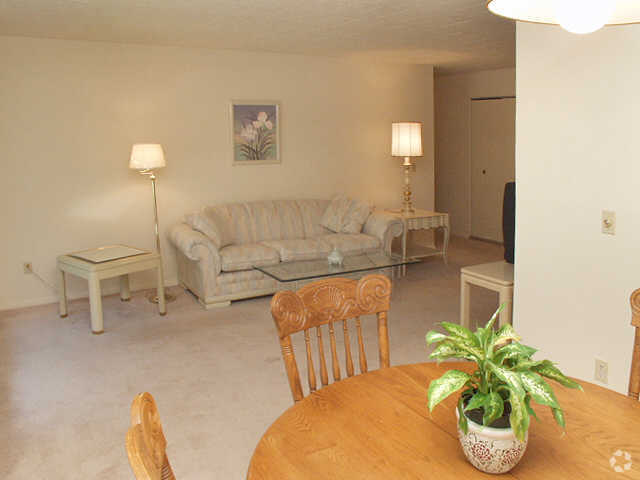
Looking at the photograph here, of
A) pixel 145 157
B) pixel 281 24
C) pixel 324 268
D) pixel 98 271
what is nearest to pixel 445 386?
pixel 324 268

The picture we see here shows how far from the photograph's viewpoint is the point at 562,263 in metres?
2.96

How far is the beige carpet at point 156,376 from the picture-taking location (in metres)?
2.71

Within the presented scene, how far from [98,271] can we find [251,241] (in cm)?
172

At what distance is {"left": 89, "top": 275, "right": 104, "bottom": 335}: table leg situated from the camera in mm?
4383

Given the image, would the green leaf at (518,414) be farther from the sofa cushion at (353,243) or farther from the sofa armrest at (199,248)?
the sofa cushion at (353,243)

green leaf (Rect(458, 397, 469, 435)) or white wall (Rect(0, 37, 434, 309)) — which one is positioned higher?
white wall (Rect(0, 37, 434, 309))

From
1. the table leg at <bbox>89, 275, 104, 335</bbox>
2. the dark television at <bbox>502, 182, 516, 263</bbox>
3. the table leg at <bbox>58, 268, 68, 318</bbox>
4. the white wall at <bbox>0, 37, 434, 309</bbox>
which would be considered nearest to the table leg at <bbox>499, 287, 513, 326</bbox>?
the dark television at <bbox>502, 182, 516, 263</bbox>

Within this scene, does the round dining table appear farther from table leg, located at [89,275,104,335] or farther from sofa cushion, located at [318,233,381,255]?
sofa cushion, located at [318,233,381,255]

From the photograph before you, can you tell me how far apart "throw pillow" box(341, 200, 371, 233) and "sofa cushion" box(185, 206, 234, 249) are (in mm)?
1202

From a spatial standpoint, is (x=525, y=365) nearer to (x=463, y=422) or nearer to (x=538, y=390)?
→ (x=538, y=390)

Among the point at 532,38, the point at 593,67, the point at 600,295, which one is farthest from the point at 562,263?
the point at 532,38

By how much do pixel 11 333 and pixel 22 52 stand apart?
243 centimetres

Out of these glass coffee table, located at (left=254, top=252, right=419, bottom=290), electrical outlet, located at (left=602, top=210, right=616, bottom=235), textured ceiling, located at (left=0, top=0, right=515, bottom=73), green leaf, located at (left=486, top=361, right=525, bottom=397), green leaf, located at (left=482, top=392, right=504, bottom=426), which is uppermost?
textured ceiling, located at (left=0, top=0, right=515, bottom=73)

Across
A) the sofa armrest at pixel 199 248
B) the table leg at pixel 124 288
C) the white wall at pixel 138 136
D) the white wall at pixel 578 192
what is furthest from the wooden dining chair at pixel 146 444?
the white wall at pixel 138 136
